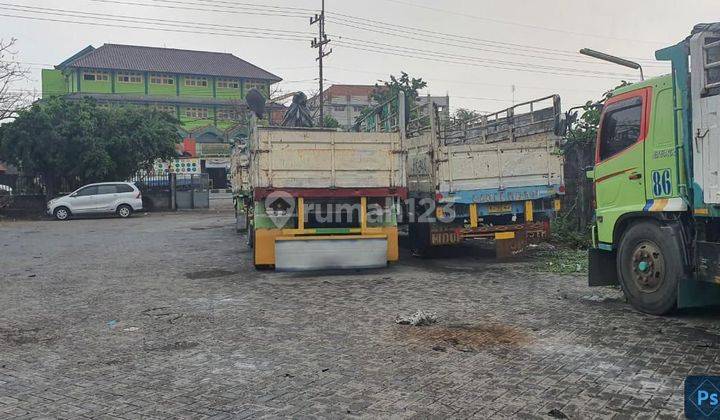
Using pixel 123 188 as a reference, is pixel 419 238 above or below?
below

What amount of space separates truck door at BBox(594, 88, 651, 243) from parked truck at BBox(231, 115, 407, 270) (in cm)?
337

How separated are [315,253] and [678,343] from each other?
5.16m

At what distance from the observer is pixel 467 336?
5.47 meters

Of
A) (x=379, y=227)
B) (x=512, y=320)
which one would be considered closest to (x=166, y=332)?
(x=512, y=320)

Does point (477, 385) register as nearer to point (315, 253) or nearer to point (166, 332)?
point (166, 332)

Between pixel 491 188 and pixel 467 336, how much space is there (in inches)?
195

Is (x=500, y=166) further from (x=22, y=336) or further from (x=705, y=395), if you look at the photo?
(x=705, y=395)

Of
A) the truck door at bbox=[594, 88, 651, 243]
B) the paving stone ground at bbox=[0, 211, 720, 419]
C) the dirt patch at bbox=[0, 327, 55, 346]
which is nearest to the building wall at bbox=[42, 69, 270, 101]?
the paving stone ground at bbox=[0, 211, 720, 419]

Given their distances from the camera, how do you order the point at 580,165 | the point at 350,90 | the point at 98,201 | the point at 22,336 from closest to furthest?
the point at 22,336, the point at 580,165, the point at 98,201, the point at 350,90

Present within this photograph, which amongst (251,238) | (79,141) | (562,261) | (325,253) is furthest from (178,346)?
(79,141)

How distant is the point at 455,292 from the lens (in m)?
7.64

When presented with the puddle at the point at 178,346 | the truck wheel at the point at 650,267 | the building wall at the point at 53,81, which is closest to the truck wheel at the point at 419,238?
the truck wheel at the point at 650,267

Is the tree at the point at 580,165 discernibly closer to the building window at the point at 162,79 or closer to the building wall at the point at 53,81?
the building window at the point at 162,79

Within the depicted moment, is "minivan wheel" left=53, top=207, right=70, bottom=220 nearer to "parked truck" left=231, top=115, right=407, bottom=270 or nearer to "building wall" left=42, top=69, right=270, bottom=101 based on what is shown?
"parked truck" left=231, top=115, right=407, bottom=270
